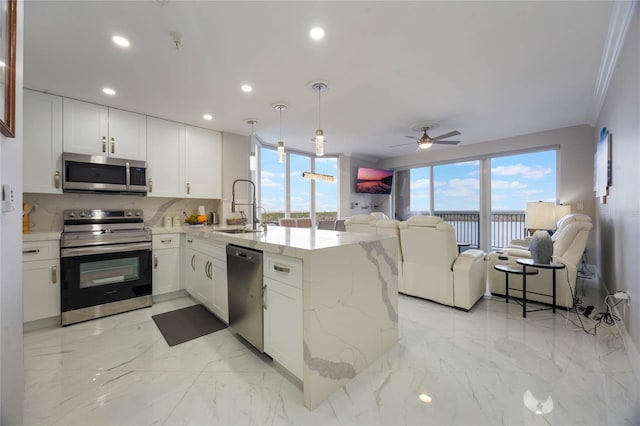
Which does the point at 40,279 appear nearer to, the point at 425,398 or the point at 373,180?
the point at 425,398

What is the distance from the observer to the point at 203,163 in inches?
145

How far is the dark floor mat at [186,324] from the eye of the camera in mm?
2258

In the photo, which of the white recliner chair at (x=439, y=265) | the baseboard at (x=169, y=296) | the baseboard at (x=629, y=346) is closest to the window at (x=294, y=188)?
the baseboard at (x=169, y=296)

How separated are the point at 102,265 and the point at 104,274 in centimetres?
10

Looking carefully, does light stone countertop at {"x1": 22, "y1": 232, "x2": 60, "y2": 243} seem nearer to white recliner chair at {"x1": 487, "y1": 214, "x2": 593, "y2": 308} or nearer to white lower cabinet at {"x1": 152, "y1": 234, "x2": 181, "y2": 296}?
white lower cabinet at {"x1": 152, "y1": 234, "x2": 181, "y2": 296}

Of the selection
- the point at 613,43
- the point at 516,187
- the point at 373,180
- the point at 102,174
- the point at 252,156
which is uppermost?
the point at 613,43

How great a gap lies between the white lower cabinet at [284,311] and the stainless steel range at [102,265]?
6.62ft

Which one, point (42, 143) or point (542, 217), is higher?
point (42, 143)

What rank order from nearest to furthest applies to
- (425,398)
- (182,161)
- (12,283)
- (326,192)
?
1. (12,283)
2. (425,398)
3. (182,161)
4. (326,192)

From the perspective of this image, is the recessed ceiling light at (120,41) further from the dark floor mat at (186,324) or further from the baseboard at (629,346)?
the baseboard at (629,346)

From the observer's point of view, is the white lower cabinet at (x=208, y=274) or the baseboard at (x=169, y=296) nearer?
the white lower cabinet at (x=208, y=274)

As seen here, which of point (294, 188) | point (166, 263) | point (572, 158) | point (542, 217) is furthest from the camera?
point (294, 188)

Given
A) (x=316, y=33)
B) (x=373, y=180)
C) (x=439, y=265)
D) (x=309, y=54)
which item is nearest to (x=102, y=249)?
(x=309, y=54)

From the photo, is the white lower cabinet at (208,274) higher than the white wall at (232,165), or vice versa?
the white wall at (232,165)
